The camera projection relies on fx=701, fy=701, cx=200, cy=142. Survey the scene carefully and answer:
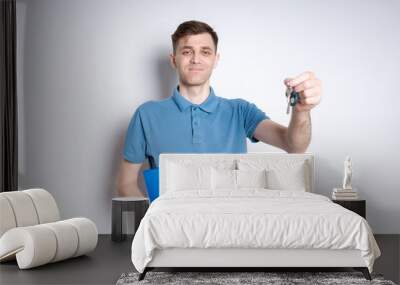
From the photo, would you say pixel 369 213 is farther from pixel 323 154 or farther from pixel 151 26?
pixel 151 26

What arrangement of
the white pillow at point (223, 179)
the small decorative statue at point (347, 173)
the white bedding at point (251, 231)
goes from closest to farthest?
1. the white bedding at point (251, 231)
2. the white pillow at point (223, 179)
3. the small decorative statue at point (347, 173)

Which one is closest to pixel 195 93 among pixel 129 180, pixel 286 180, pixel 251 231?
pixel 129 180

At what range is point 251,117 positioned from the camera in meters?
7.02

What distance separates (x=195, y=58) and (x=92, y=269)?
250 cm

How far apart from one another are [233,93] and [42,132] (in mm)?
1999

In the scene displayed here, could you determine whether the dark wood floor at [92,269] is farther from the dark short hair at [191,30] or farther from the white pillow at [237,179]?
the dark short hair at [191,30]

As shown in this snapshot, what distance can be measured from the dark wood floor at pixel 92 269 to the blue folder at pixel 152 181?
0.73m

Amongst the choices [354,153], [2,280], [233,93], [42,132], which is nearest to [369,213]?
[354,153]

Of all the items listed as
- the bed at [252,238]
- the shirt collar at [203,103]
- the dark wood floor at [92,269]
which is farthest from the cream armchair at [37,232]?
the shirt collar at [203,103]

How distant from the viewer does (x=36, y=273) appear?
508 cm

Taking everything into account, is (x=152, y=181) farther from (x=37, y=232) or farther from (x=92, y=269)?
(x=37, y=232)

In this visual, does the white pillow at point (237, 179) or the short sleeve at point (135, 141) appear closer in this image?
the white pillow at point (237, 179)

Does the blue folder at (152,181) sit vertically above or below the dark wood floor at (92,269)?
above

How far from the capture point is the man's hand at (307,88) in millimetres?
6305
